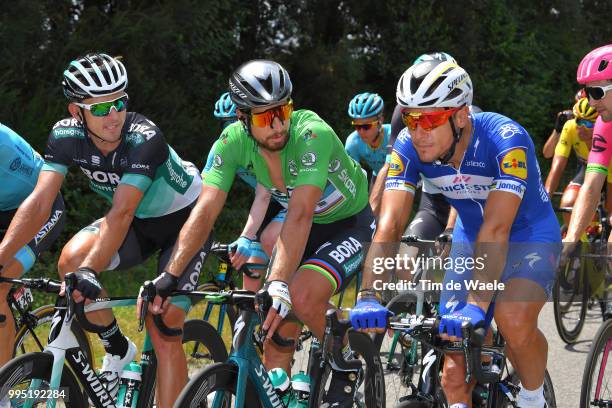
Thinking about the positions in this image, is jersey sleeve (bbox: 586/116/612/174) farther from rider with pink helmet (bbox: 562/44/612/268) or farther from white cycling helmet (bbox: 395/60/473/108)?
white cycling helmet (bbox: 395/60/473/108)

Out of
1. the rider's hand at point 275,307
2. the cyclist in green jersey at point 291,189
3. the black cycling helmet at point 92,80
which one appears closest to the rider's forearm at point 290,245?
the cyclist in green jersey at point 291,189

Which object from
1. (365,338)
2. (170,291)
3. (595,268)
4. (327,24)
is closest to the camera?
(170,291)

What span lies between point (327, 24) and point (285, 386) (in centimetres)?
1433

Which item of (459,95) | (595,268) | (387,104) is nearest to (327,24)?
(387,104)

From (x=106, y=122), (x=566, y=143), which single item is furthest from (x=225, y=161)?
(x=566, y=143)

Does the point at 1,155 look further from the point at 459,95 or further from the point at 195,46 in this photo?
the point at 195,46

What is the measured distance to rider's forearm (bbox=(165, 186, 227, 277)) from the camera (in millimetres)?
4152

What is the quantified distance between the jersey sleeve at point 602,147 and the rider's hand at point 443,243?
Answer: 0.94m

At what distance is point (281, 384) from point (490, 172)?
1.36 m

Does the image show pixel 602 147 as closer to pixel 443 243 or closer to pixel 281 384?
pixel 443 243

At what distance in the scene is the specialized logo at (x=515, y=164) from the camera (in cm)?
407

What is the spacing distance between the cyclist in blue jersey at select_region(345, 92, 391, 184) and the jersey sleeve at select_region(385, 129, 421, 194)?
4093mm

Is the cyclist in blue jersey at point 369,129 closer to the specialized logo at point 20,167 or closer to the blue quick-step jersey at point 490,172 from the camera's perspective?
the specialized logo at point 20,167

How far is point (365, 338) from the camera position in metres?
4.71
